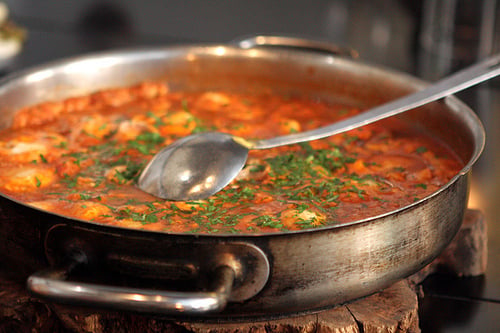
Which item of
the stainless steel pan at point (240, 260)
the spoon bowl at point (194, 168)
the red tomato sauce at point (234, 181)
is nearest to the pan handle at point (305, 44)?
the red tomato sauce at point (234, 181)

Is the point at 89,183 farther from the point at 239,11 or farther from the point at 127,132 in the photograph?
the point at 239,11

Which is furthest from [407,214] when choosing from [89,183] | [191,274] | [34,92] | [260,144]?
[34,92]

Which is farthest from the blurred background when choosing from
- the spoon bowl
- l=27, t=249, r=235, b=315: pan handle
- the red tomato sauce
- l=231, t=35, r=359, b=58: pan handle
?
l=27, t=249, r=235, b=315: pan handle

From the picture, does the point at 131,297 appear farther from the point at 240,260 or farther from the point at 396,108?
the point at 396,108

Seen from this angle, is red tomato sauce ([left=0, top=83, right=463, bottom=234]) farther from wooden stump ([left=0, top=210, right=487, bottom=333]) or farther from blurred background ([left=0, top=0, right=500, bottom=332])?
blurred background ([left=0, top=0, right=500, bottom=332])

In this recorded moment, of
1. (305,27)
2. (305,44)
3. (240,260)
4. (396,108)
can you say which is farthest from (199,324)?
(305,27)
